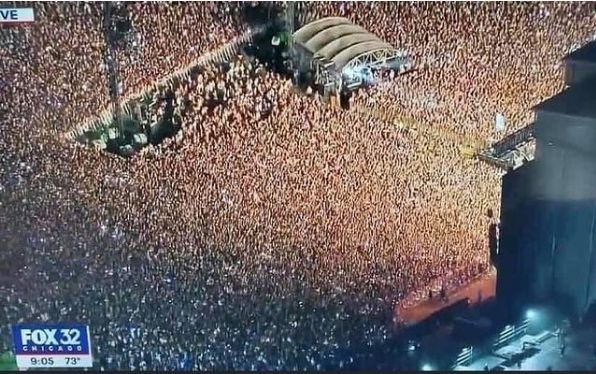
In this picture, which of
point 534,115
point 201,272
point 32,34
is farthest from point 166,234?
point 534,115

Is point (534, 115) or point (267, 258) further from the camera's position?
point (267, 258)

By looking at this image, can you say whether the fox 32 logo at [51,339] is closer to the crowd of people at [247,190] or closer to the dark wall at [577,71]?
the crowd of people at [247,190]

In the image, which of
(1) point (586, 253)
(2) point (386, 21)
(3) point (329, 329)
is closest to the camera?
(2) point (386, 21)

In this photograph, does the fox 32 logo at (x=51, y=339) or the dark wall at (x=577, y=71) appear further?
the fox 32 logo at (x=51, y=339)

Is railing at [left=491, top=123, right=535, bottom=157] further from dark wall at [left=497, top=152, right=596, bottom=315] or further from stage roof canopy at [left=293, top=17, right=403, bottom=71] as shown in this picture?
stage roof canopy at [left=293, top=17, right=403, bottom=71]

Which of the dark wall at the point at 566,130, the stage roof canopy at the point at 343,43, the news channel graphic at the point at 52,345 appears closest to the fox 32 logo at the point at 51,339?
the news channel graphic at the point at 52,345

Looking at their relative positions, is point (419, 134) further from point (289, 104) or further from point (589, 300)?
point (589, 300)
